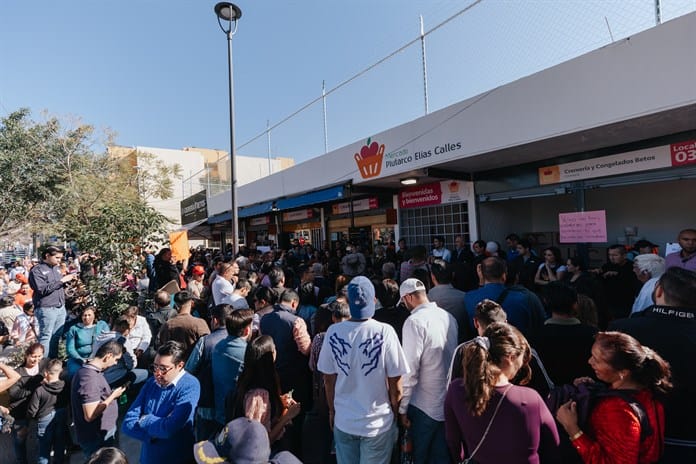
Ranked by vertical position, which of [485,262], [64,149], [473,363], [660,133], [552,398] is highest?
[64,149]

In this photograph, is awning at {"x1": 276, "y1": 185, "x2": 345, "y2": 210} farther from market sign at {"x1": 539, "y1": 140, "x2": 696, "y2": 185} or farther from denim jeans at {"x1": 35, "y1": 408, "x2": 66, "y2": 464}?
denim jeans at {"x1": 35, "y1": 408, "x2": 66, "y2": 464}

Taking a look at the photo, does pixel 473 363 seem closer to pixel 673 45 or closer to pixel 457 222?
pixel 673 45

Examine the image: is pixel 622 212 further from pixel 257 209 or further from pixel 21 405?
pixel 21 405

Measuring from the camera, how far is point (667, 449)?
5.62 ft

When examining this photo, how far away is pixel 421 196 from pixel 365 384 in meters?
7.82

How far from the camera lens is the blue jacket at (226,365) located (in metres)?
2.77

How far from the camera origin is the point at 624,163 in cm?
596

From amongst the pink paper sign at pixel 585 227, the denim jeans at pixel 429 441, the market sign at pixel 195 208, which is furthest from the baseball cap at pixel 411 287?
the market sign at pixel 195 208

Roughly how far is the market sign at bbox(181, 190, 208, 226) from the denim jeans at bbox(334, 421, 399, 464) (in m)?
17.3

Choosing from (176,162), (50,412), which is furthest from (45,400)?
(176,162)

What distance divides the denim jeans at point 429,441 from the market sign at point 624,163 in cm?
585

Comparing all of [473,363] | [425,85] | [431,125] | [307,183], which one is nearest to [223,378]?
[473,363]

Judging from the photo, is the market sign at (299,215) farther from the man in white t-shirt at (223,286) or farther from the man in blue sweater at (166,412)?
the man in blue sweater at (166,412)

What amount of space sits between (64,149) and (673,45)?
23.8 meters
